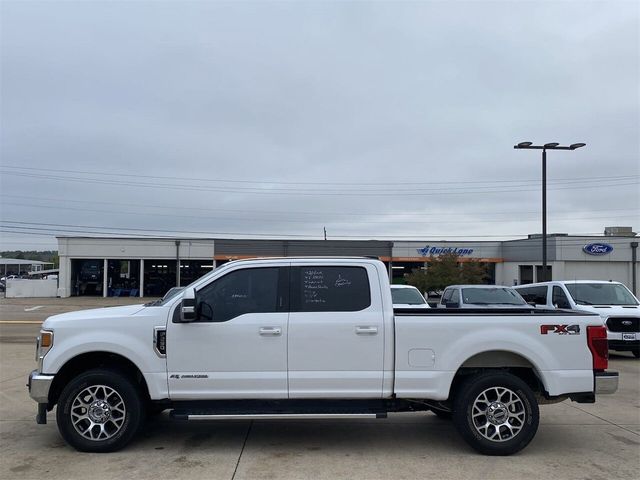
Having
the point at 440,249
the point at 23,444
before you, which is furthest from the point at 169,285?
the point at 23,444

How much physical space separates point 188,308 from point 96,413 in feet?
4.85

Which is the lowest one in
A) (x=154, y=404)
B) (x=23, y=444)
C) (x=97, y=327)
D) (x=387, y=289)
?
(x=23, y=444)

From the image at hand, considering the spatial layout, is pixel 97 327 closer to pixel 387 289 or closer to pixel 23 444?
pixel 23 444

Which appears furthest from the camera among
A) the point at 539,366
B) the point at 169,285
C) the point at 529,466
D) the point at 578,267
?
the point at 169,285

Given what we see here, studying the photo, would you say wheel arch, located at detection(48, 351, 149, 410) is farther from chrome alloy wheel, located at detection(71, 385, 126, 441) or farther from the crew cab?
the crew cab

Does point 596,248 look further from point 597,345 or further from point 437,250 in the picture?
point 597,345

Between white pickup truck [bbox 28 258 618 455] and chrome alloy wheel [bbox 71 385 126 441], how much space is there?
1cm

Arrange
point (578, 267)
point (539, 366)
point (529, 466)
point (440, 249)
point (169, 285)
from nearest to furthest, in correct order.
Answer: point (529, 466), point (539, 366), point (578, 267), point (440, 249), point (169, 285)

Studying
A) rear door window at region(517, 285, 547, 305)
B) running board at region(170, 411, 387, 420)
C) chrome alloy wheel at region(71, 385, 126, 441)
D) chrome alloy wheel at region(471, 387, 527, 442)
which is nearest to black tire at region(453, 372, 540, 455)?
chrome alloy wheel at region(471, 387, 527, 442)

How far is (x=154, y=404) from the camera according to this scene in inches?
241

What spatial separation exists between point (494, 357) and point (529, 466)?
3.61 feet

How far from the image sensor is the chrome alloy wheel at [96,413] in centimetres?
579

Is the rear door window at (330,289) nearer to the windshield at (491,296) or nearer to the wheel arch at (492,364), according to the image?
the wheel arch at (492,364)

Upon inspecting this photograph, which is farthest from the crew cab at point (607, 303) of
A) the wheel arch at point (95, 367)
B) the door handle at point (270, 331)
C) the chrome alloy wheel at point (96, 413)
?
the chrome alloy wheel at point (96, 413)
